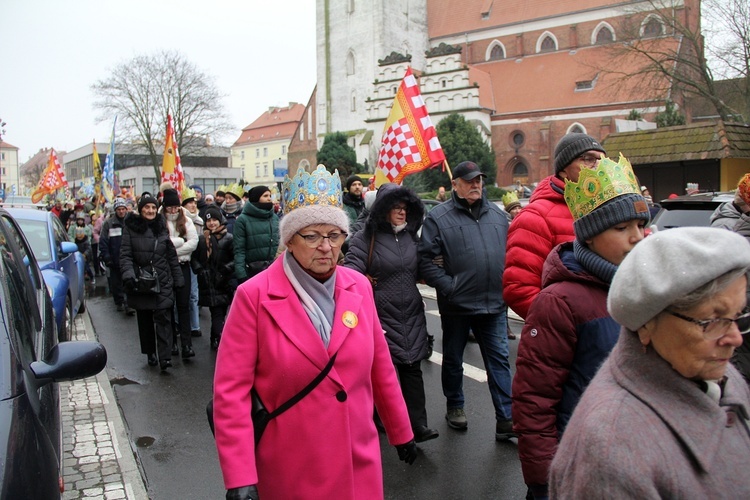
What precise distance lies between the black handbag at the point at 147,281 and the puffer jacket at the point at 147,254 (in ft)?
0.15

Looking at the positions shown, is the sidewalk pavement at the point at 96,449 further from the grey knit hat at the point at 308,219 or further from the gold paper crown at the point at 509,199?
the gold paper crown at the point at 509,199

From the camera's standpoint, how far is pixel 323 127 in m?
60.7

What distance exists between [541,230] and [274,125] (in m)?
96.4

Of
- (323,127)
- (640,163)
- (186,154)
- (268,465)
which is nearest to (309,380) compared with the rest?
(268,465)

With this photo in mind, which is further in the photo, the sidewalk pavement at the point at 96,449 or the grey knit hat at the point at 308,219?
the sidewalk pavement at the point at 96,449

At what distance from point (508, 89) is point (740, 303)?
55.8 m

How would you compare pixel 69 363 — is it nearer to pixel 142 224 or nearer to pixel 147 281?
pixel 147 281

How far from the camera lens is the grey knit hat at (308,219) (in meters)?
2.81

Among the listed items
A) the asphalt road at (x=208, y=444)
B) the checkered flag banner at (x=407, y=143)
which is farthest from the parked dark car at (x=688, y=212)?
the checkered flag banner at (x=407, y=143)

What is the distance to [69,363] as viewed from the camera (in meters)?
2.79

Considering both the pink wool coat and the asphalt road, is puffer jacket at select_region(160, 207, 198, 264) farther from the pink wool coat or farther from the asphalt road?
the pink wool coat

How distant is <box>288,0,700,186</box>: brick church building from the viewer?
50688 mm

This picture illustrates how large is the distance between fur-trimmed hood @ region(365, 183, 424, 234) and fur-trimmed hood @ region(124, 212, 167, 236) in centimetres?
319

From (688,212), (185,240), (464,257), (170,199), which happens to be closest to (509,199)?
(688,212)
